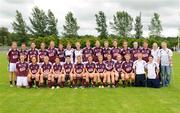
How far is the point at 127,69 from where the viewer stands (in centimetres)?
1596

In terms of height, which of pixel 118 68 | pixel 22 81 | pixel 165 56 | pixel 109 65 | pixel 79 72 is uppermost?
pixel 165 56

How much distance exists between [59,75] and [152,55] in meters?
3.83

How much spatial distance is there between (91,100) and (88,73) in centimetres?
352

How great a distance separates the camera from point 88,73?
1570 cm

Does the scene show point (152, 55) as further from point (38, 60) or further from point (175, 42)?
point (175, 42)

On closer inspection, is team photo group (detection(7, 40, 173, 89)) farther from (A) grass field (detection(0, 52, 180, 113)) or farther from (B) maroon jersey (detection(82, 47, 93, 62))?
(A) grass field (detection(0, 52, 180, 113))

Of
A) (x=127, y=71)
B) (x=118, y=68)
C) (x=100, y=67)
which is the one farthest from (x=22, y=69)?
(x=127, y=71)

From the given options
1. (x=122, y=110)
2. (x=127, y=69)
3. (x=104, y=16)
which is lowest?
(x=122, y=110)

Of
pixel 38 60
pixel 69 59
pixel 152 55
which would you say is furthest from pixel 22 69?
pixel 152 55

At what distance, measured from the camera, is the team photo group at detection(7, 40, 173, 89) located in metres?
15.7

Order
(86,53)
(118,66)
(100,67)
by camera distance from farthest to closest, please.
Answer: (86,53) < (118,66) < (100,67)

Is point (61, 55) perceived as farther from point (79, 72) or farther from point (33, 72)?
point (33, 72)

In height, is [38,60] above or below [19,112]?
above

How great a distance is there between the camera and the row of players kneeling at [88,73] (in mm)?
15680
